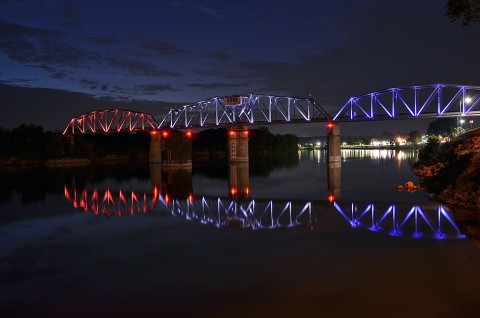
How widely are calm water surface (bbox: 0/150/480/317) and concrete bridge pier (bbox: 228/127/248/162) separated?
2398 inches

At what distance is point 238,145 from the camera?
89.9 meters


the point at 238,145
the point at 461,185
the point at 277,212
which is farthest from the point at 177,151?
the point at 461,185

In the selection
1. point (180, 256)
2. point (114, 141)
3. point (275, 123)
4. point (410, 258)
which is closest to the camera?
point (410, 258)

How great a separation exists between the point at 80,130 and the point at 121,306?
123 m

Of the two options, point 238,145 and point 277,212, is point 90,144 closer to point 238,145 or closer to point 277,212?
point 238,145

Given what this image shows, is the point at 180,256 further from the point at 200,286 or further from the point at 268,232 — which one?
the point at 268,232

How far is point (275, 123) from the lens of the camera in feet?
310

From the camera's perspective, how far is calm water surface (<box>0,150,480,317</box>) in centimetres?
1006

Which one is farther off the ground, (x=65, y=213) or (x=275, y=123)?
(x=275, y=123)

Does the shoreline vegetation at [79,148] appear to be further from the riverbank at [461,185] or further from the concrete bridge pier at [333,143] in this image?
the riverbank at [461,185]

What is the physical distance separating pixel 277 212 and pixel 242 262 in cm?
1151

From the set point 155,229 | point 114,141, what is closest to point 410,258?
point 155,229

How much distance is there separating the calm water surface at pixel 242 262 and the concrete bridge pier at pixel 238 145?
200 ft

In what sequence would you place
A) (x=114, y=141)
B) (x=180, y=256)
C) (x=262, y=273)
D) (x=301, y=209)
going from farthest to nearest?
(x=114, y=141) < (x=301, y=209) < (x=180, y=256) < (x=262, y=273)
